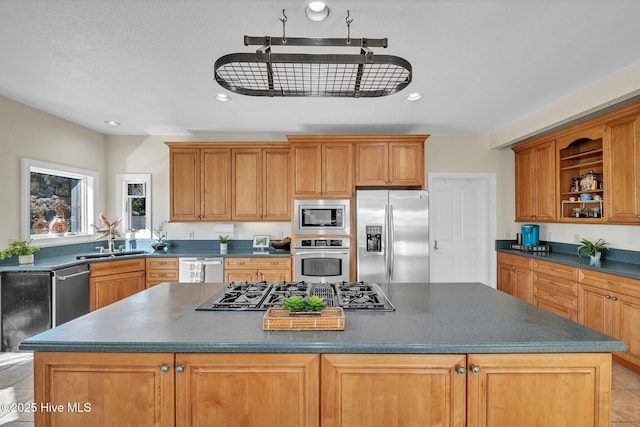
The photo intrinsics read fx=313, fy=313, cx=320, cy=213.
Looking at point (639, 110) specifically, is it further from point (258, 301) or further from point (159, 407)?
point (159, 407)

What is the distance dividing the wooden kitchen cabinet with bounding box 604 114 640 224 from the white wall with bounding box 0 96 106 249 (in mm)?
5990

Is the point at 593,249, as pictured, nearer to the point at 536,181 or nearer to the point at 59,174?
the point at 536,181

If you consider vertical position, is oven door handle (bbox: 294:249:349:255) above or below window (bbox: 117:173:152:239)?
below

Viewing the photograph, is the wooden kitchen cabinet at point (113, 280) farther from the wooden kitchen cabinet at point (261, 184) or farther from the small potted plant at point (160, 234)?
the wooden kitchen cabinet at point (261, 184)

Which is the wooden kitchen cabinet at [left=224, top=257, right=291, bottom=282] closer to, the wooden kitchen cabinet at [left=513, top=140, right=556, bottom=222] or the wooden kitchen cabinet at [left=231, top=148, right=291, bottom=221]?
the wooden kitchen cabinet at [left=231, top=148, right=291, bottom=221]

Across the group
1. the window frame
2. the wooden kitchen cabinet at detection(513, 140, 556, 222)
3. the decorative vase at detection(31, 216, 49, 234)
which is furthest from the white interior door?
the decorative vase at detection(31, 216, 49, 234)

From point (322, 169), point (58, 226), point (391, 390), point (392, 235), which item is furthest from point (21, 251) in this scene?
point (392, 235)

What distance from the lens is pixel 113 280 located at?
3803 mm

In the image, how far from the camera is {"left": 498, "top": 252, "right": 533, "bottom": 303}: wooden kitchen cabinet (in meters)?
3.83

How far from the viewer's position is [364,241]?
3.87 m

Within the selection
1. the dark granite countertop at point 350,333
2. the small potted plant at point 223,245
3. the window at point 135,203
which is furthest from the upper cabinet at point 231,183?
the dark granite countertop at point 350,333

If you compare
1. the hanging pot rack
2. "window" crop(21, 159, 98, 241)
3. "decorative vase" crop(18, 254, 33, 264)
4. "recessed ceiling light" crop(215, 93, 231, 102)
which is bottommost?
"decorative vase" crop(18, 254, 33, 264)

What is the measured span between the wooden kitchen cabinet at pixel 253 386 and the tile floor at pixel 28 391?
1828 millimetres

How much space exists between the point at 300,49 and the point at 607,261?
3.80 m
